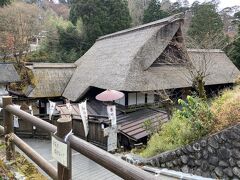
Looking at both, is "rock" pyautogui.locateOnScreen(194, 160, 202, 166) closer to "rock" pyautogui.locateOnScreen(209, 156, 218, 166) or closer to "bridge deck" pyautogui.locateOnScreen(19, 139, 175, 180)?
"rock" pyautogui.locateOnScreen(209, 156, 218, 166)

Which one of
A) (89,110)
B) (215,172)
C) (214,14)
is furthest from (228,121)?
(214,14)

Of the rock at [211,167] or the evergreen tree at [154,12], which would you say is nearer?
the rock at [211,167]

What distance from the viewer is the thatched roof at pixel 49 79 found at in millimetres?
16052

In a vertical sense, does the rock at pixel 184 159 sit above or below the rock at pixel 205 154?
below

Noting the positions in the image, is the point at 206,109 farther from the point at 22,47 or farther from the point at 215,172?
the point at 22,47

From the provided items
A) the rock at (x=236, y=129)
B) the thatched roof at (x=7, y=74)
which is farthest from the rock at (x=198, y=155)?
the thatched roof at (x=7, y=74)

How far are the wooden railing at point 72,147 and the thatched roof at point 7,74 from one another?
1474cm

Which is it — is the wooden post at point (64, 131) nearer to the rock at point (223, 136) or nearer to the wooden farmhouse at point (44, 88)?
the rock at point (223, 136)

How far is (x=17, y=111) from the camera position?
279cm

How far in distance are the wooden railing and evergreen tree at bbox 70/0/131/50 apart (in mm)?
21902

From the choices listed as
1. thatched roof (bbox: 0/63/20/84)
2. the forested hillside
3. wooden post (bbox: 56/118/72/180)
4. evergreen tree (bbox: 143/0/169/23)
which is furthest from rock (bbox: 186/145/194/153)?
evergreen tree (bbox: 143/0/169/23)

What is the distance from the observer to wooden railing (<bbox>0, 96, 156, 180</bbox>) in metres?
1.34

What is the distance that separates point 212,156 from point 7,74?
15053 mm

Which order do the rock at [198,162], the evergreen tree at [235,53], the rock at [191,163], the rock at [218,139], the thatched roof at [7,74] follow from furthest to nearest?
the evergreen tree at [235,53] < the thatched roof at [7,74] < the rock at [191,163] < the rock at [198,162] < the rock at [218,139]
